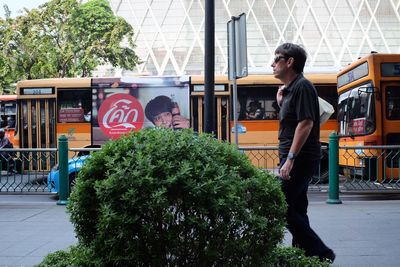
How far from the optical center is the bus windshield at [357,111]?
11.3 metres

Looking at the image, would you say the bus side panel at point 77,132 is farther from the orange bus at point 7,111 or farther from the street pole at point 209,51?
the orange bus at point 7,111

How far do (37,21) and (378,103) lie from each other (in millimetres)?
21757

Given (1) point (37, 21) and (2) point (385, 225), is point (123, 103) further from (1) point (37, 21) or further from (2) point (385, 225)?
(1) point (37, 21)

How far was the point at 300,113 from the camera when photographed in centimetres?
421

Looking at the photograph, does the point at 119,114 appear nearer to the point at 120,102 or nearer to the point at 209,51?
the point at 120,102

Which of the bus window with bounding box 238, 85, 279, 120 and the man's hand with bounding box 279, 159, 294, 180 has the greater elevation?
the bus window with bounding box 238, 85, 279, 120

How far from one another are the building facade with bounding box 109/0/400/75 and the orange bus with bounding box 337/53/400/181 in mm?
35499

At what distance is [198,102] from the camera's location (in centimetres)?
1506

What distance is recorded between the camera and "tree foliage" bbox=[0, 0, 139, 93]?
89.6 ft

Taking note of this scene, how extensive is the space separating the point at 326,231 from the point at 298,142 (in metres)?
2.86

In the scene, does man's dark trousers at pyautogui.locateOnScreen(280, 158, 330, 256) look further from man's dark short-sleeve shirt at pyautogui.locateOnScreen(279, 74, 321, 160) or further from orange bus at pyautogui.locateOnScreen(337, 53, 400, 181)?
orange bus at pyautogui.locateOnScreen(337, 53, 400, 181)

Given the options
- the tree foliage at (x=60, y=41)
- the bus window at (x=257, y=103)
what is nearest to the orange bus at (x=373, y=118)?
the bus window at (x=257, y=103)

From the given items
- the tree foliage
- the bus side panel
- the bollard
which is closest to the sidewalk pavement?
the bollard

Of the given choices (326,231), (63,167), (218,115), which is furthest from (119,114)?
(326,231)
